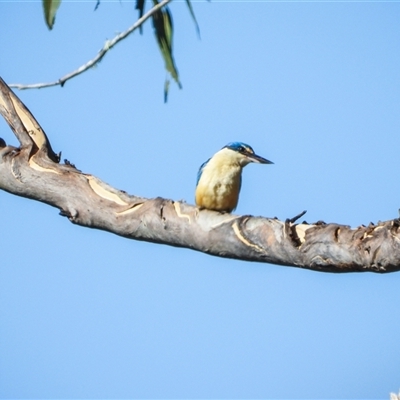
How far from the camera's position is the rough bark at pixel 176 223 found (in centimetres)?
392

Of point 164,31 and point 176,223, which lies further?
point 164,31

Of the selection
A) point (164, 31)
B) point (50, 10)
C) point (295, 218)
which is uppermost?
point (164, 31)

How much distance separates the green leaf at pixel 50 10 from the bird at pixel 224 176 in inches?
63.2

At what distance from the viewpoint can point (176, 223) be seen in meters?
4.59

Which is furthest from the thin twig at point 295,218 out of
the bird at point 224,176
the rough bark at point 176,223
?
the bird at point 224,176

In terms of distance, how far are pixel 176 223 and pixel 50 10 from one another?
4.98ft

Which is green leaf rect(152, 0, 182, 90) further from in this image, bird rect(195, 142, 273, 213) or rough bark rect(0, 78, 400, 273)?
bird rect(195, 142, 273, 213)

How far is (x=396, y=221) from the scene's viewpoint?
12.3 feet

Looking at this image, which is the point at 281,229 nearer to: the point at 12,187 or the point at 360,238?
the point at 360,238

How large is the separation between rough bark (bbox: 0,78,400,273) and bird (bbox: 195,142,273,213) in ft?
3.73

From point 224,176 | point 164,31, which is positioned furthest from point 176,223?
point 224,176

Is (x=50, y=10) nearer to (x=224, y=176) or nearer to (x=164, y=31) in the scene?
(x=164, y=31)

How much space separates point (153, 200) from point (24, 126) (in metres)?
1.13

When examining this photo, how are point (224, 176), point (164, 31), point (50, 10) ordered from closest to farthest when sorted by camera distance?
point (50, 10) → point (164, 31) → point (224, 176)
